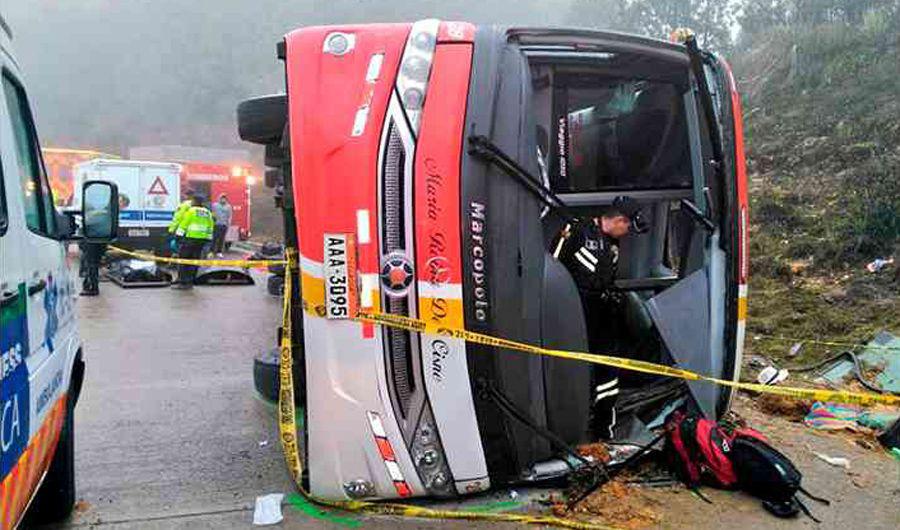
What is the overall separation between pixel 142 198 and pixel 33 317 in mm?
16237

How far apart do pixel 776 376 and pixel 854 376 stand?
2.20 ft

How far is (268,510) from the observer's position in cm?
360

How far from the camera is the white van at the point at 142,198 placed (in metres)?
17.4

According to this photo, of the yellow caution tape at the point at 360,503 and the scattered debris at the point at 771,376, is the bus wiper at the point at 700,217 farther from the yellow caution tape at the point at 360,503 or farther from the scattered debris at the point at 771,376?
the scattered debris at the point at 771,376

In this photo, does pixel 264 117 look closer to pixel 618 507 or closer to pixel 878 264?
pixel 618 507

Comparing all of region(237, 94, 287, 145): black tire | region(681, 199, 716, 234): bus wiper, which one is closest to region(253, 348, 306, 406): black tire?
region(237, 94, 287, 145): black tire

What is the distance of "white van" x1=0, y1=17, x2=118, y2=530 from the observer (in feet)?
7.32

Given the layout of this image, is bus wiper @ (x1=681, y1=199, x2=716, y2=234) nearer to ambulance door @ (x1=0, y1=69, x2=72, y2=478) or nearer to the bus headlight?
the bus headlight

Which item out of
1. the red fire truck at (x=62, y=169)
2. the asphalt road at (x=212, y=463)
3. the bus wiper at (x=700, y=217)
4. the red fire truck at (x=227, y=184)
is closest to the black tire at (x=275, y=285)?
the asphalt road at (x=212, y=463)

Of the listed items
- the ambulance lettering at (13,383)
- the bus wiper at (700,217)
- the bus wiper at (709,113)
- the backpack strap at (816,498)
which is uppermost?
the bus wiper at (709,113)

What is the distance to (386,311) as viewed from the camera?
3.32 meters

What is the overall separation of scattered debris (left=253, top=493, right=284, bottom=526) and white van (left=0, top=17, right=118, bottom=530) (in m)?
0.87

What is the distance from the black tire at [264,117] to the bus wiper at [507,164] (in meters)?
1.10

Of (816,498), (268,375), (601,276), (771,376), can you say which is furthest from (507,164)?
(771,376)
